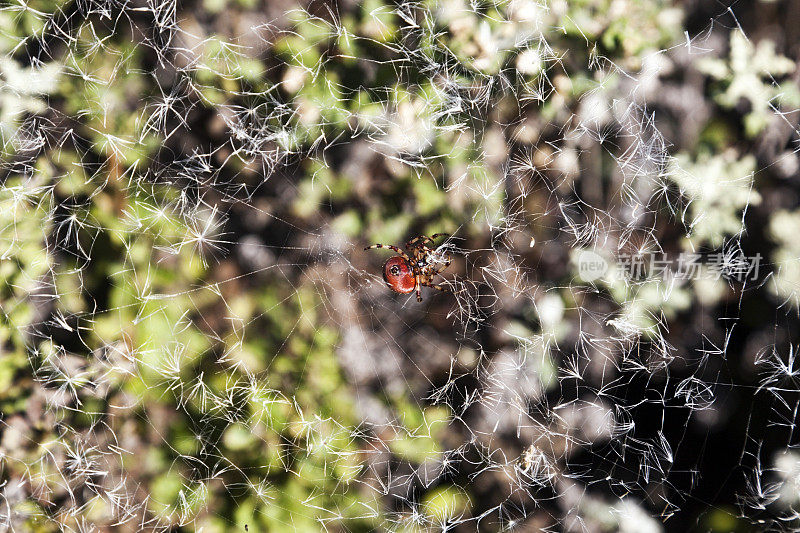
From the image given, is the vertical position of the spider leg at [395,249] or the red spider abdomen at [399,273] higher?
the spider leg at [395,249]

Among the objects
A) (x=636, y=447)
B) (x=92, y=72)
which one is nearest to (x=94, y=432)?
(x=92, y=72)

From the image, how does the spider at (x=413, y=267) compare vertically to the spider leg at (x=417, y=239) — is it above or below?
below

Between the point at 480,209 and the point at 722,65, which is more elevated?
the point at 722,65

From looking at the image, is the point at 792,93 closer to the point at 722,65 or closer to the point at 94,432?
the point at 722,65

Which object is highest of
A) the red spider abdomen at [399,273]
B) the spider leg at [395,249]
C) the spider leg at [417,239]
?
the spider leg at [417,239]
